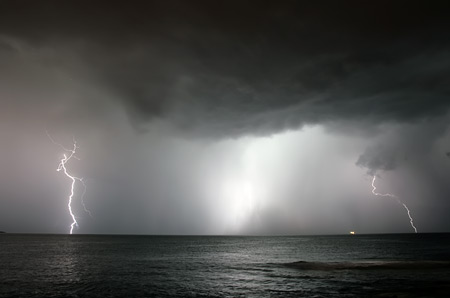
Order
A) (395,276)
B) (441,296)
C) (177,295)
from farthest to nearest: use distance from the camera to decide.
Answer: (395,276)
(177,295)
(441,296)

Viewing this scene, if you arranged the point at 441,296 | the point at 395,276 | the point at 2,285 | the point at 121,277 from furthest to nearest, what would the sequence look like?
the point at 121,277, the point at 395,276, the point at 2,285, the point at 441,296

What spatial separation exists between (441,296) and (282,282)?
18.6m

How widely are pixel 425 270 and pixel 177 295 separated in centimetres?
4202

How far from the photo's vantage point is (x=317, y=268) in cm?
5941

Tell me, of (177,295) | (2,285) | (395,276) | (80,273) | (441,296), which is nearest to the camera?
(441,296)

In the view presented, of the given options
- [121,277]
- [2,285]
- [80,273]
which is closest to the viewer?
[2,285]

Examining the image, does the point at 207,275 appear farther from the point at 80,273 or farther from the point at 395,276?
the point at 395,276

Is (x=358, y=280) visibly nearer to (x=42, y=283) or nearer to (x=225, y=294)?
(x=225, y=294)

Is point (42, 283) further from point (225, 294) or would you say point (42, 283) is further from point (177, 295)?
point (225, 294)

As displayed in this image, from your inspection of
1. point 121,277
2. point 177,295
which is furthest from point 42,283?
point 177,295

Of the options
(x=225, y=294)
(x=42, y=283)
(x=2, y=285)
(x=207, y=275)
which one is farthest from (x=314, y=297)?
(x=2, y=285)

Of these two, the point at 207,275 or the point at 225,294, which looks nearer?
the point at 225,294

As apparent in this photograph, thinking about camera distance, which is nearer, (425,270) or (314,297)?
(314,297)

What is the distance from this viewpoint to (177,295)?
3709cm
